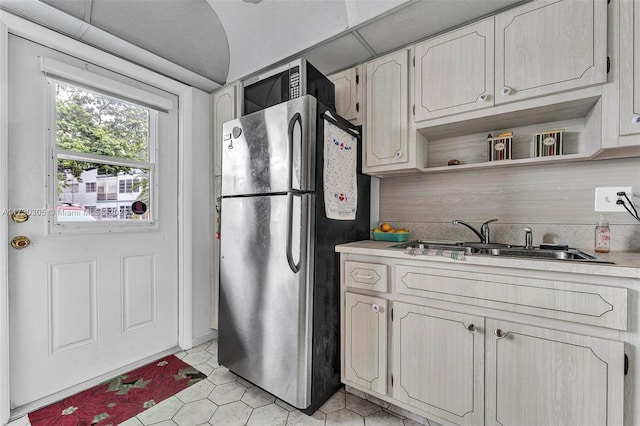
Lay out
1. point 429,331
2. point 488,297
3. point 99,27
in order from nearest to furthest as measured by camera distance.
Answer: point 488,297 → point 429,331 → point 99,27

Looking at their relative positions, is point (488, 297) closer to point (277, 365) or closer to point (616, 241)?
point (616, 241)

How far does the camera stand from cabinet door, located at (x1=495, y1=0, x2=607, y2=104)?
1252mm

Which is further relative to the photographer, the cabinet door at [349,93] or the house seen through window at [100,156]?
the cabinet door at [349,93]

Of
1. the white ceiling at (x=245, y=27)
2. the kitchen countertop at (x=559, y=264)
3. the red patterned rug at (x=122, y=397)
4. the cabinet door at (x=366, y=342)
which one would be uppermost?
the white ceiling at (x=245, y=27)

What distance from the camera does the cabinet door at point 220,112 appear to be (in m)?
2.41

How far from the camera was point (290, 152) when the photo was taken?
1562mm

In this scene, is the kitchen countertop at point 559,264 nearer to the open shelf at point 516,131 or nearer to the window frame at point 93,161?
the open shelf at point 516,131

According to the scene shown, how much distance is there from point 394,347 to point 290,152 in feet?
4.06

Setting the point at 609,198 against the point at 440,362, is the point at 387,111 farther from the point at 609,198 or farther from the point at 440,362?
the point at 440,362

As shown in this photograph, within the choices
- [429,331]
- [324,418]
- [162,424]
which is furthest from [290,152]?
[162,424]

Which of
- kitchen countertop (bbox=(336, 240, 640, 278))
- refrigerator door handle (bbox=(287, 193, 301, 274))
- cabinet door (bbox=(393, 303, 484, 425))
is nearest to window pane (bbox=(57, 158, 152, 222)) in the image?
refrigerator door handle (bbox=(287, 193, 301, 274))

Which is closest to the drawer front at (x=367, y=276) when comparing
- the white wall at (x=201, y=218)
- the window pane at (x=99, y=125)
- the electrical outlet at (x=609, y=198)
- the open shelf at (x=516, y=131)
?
the open shelf at (x=516, y=131)

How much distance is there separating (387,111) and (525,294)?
51.2 inches

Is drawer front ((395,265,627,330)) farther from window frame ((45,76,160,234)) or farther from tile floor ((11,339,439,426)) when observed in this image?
window frame ((45,76,160,234))
